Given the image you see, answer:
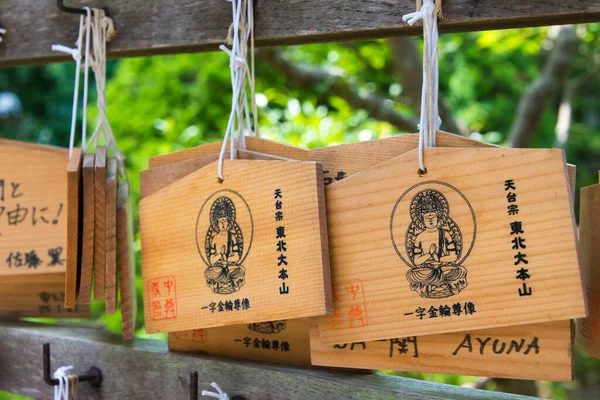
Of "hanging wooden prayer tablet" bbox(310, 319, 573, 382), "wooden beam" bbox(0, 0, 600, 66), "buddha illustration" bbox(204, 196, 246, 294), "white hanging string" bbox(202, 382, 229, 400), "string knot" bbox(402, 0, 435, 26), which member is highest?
"wooden beam" bbox(0, 0, 600, 66)

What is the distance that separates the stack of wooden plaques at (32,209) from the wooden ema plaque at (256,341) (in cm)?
25

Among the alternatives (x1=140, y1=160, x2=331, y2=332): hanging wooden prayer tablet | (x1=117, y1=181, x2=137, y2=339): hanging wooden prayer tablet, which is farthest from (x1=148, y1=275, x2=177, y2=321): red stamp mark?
(x1=117, y1=181, x2=137, y2=339): hanging wooden prayer tablet

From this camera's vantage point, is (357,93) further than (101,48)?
Yes

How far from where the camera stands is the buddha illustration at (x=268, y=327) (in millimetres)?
1041

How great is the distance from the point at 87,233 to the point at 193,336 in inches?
10.4

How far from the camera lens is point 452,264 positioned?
0.80 meters

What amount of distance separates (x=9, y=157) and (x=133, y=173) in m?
1.82

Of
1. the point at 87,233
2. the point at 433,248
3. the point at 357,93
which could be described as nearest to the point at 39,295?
the point at 87,233

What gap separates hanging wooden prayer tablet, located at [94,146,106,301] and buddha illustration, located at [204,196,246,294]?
22 centimetres

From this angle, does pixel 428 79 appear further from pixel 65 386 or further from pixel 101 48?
pixel 65 386

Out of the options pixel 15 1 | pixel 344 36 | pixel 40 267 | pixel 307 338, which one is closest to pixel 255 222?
pixel 307 338

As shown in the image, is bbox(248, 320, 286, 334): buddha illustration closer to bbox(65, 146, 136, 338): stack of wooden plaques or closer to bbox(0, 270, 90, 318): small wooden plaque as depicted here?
bbox(65, 146, 136, 338): stack of wooden plaques

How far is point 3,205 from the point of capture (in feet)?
3.95

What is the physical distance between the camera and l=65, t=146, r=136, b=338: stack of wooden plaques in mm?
1064
